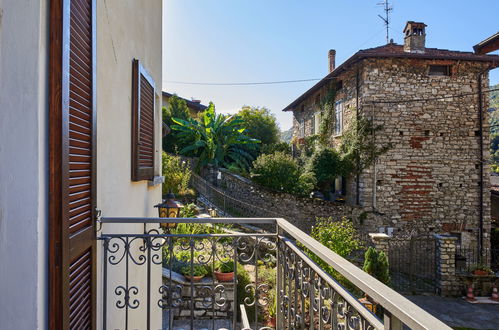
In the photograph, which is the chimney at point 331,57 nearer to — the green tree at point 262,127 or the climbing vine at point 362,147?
the green tree at point 262,127

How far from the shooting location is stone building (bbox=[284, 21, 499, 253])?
12.9 metres

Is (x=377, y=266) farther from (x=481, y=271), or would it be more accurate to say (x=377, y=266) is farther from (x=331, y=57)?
(x=331, y=57)

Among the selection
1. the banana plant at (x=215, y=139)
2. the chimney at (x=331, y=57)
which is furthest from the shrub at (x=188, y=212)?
the chimney at (x=331, y=57)

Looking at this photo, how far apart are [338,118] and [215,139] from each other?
6319 millimetres

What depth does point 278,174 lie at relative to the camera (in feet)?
45.9

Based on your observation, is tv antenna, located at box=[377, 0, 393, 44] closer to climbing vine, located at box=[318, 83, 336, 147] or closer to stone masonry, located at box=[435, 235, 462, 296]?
climbing vine, located at box=[318, 83, 336, 147]

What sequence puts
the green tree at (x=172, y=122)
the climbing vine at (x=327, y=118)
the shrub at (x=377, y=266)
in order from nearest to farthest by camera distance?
1. the shrub at (x=377, y=266)
2. the climbing vine at (x=327, y=118)
3. the green tree at (x=172, y=122)

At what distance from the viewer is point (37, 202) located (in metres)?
1.36

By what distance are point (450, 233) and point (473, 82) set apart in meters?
6.30

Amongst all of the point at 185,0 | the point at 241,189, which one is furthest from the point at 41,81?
the point at 241,189

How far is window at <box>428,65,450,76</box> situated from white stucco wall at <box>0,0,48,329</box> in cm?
1481

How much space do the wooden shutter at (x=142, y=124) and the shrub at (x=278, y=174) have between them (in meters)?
9.83

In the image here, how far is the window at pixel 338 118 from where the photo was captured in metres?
14.9

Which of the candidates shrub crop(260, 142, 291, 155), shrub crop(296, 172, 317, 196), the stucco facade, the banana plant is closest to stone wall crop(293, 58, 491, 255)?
shrub crop(296, 172, 317, 196)
